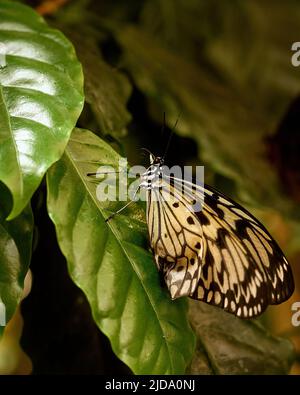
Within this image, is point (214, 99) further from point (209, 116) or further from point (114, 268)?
point (114, 268)

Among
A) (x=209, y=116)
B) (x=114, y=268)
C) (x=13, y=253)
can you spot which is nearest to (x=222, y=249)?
(x=114, y=268)

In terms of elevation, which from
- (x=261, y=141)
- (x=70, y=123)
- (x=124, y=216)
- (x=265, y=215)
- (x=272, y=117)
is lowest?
(x=265, y=215)

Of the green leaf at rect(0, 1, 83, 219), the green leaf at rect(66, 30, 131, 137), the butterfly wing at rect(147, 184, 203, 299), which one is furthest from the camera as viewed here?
the green leaf at rect(66, 30, 131, 137)

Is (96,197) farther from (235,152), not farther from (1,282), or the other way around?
(235,152)

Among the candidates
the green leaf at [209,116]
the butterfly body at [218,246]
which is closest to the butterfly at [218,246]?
the butterfly body at [218,246]

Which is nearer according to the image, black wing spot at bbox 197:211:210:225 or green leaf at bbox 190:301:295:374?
black wing spot at bbox 197:211:210:225

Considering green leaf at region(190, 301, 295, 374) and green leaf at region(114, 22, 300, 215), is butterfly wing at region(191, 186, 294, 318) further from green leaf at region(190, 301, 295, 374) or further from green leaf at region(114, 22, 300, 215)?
green leaf at region(114, 22, 300, 215)

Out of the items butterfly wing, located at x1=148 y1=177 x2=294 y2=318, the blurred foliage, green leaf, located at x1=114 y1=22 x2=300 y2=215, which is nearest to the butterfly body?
butterfly wing, located at x1=148 y1=177 x2=294 y2=318

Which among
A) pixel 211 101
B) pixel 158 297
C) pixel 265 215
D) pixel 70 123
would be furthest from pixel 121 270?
pixel 265 215
